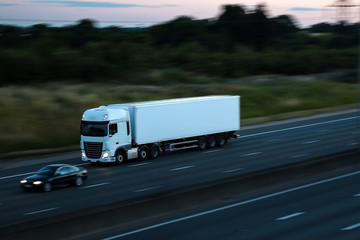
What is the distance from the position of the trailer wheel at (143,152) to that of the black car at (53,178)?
6.91 meters

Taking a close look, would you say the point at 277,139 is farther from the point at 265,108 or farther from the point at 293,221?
the point at 293,221

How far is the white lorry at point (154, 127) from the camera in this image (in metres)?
28.1

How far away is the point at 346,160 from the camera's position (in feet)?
76.8

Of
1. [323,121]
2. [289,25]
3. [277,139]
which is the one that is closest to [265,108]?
[323,121]

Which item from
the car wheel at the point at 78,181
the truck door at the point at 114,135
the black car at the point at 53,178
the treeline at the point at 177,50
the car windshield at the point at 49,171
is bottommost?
the car wheel at the point at 78,181

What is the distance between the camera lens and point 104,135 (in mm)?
27891

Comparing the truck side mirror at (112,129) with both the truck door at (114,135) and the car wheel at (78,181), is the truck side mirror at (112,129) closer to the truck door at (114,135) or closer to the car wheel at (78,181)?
the truck door at (114,135)

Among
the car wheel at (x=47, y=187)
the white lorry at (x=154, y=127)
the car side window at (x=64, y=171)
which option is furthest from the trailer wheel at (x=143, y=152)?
the car wheel at (x=47, y=187)

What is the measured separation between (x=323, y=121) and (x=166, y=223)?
3319 cm

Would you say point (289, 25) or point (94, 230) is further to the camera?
point (289, 25)

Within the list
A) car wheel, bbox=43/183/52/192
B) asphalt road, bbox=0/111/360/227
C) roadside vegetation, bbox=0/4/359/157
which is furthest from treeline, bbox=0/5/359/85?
car wheel, bbox=43/183/52/192

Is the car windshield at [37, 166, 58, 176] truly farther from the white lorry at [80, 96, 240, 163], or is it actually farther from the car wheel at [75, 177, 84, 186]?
the white lorry at [80, 96, 240, 163]

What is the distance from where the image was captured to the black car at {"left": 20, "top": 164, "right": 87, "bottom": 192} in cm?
2164

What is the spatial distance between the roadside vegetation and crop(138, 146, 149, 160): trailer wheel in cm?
816
